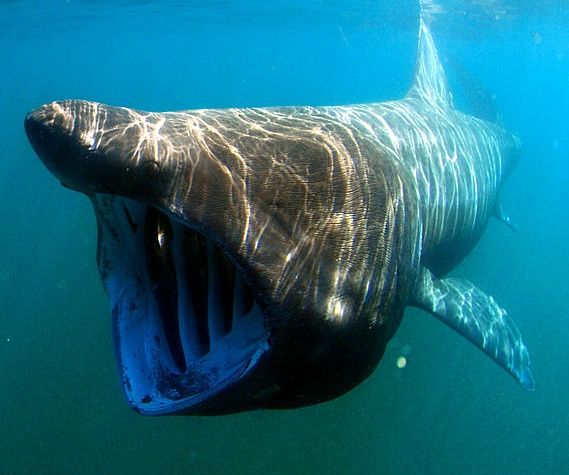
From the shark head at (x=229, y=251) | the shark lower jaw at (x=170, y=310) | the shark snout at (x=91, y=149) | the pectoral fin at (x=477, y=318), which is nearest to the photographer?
the shark snout at (x=91, y=149)

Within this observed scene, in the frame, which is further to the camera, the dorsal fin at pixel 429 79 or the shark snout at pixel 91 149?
the dorsal fin at pixel 429 79

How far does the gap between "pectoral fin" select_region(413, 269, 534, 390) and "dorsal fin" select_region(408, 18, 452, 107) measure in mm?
3122

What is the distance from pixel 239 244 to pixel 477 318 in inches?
154

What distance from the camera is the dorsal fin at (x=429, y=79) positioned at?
7.58 metres

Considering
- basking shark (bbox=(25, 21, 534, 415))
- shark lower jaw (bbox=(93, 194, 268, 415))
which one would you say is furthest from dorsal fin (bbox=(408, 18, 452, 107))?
shark lower jaw (bbox=(93, 194, 268, 415))

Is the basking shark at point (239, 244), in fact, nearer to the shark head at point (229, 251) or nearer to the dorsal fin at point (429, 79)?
the shark head at point (229, 251)

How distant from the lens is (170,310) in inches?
122

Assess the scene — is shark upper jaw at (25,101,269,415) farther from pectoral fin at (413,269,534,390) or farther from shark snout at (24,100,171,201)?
pectoral fin at (413,269,534,390)

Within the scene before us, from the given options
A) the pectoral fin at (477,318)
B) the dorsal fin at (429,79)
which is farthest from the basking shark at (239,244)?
the dorsal fin at (429,79)

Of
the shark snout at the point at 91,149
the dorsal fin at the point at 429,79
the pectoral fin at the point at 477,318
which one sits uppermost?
the shark snout at the point at 91,149


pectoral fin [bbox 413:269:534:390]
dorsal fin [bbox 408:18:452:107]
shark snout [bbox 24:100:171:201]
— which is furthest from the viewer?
dorsal fin [bbox 408:18:452:107]

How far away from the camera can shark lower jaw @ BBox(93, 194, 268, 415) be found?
2.58m

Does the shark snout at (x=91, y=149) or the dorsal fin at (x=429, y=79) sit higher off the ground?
the shark snout at (x=91, y=149)

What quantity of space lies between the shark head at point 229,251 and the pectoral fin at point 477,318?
174 cm
